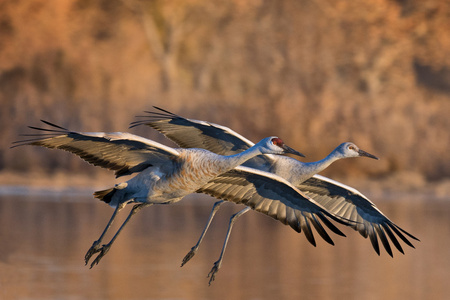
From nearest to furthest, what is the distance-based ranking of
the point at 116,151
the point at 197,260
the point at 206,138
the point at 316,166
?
the point at 116,151
the point at 316,166
the point at 206,138
the point at 197,260

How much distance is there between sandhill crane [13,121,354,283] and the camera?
11.9 meters

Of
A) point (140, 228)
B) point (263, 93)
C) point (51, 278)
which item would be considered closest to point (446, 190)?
point (263, 93)

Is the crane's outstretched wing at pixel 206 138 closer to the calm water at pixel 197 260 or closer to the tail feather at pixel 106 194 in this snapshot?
the tail feather at pixel 106 194

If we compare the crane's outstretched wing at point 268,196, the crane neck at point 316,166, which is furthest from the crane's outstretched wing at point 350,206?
the crane's outstretched wing at point 268,196

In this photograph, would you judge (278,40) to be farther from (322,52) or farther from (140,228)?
(140,228)

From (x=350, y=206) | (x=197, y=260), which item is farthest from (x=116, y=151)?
(x=197, y=260)

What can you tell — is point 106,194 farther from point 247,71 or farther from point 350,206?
point 247,71

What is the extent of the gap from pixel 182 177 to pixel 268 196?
1346 mm

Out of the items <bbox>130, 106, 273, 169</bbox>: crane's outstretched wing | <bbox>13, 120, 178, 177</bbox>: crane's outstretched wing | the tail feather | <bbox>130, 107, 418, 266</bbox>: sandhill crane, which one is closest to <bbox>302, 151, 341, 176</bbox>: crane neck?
<bbox>130, 107, 418, 266</bbox>: sandhill crane

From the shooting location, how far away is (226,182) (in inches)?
513

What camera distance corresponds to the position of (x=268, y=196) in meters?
13.0

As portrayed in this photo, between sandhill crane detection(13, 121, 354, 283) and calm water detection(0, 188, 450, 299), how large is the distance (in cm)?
393

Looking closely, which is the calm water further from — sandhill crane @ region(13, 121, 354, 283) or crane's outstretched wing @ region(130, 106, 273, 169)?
sandhill crane @ region(13, 121, 354, 283)

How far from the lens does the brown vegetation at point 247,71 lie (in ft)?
113
